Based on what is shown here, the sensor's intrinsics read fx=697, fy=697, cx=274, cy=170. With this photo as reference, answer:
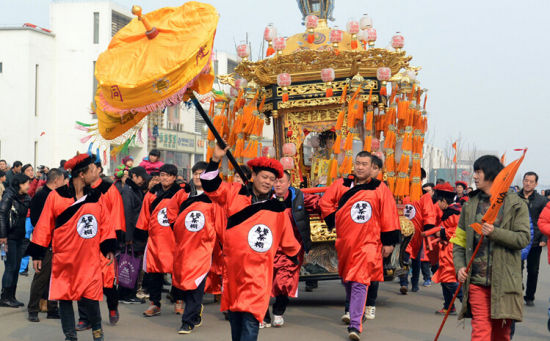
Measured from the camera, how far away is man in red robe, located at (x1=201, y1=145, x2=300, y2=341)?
203 inches

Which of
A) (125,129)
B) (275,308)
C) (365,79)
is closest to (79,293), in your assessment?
(125,129)

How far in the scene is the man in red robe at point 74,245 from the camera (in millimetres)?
6266

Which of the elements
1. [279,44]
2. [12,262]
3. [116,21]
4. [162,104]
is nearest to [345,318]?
[162,104]

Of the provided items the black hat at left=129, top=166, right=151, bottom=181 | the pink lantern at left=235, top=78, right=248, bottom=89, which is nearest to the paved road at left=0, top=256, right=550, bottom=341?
the black hat at left=129, top=166, right=151, bottom=181

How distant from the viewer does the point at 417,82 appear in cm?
1034

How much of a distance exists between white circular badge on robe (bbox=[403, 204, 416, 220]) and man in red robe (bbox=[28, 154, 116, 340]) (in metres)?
4.84

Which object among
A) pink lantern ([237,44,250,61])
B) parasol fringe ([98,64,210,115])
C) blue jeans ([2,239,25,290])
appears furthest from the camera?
pink lantern ([237,44,250,61])

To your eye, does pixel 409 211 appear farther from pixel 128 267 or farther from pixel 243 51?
Answer: pixel 128 267

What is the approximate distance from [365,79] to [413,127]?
1005 mm

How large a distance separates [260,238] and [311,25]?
585 centimetres

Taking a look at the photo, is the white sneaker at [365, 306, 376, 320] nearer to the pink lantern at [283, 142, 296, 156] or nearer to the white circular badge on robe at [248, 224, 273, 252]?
the pink lantern at [283, 142, 296, 156]

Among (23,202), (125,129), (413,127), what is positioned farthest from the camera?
(413,127)

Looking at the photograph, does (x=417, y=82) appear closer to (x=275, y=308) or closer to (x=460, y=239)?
(x=275, y=308)

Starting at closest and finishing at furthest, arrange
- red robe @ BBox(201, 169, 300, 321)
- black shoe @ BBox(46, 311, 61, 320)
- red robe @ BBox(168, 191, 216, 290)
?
red robe @ BBox(201, 169, 300, 321) < red robe @ BBox(168, 191, 216, 290) < black shoe @ BBox(46, 311, 61, 320)
